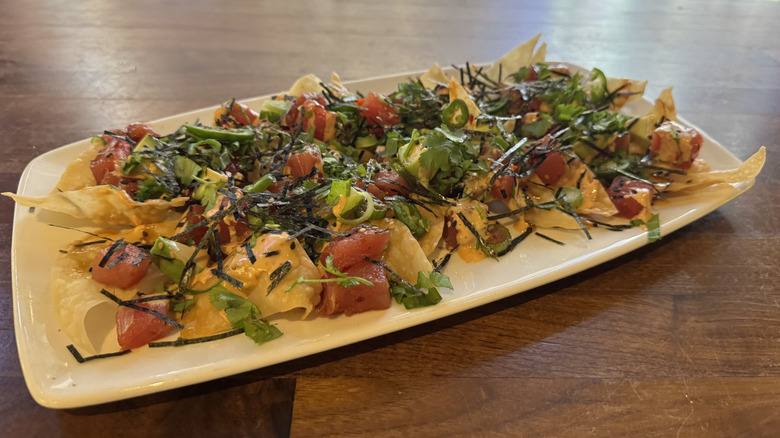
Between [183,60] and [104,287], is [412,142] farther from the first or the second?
[183,60]

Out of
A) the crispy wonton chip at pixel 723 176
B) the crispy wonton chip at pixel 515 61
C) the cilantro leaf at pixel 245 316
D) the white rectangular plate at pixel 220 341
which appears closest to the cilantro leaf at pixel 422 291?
the white rectangular plate at pixel 220 341

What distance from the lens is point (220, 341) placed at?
1456 mm

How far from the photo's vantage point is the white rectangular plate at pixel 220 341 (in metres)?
1.31

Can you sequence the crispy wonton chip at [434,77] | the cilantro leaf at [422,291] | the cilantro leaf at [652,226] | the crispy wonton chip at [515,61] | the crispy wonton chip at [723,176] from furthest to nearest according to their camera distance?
the crispy wonton chip at [515,61] → the crispy wonton chip at [434,77] → the crispy wonton chip at [723,176] → the cilantro leaf at [652,226] → the cilantro leaf at [422,291]

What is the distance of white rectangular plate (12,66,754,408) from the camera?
1.31 metres

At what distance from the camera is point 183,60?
3.80 meters

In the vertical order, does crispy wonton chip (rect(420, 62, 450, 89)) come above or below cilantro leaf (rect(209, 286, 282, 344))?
above

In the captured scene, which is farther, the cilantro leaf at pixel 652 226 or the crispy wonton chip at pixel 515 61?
the crispy wonton chip at pixel 515 61

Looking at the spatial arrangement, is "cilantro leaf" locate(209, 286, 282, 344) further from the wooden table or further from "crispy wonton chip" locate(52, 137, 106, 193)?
"crispy wonton chip" locate(52, 137, 106, 193)

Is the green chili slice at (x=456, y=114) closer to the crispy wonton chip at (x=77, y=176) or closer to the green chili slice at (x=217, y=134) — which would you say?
the green chili slice at (x=217, y=134)

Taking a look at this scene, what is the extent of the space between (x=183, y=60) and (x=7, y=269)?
7.68 ft

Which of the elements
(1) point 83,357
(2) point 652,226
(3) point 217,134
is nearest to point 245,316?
(1) point 83,357

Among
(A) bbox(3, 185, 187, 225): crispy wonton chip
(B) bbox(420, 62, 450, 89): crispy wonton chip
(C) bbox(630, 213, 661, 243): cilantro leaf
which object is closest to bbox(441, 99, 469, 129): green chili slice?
(B) bbox(420, 62, 450, 89): crispy wonton chip

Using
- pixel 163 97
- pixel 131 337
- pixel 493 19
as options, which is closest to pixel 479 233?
pixel 131 337
